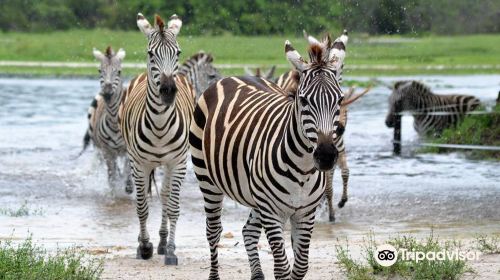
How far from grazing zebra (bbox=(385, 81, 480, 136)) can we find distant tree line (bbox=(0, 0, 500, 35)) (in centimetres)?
378

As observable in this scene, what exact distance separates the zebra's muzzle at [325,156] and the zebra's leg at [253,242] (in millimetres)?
1364

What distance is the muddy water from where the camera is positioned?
33.0ft

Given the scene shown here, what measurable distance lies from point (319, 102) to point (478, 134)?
946 cm

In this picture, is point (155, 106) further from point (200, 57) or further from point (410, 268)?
point (200, 57)

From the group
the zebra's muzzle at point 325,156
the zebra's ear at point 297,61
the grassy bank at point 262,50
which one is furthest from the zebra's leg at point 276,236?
the grassy bank at point 262,50

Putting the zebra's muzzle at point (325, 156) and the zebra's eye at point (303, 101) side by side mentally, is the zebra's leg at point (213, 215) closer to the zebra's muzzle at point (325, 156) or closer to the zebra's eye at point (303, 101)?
the zebra's eye at point (303, 101)

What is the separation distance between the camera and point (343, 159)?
1142cm

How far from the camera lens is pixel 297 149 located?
5.99 m

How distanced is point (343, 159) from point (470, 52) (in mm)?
28721

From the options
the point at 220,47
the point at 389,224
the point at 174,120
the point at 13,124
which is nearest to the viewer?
the point at 174,120

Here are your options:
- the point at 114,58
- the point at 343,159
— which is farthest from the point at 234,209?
the point at 114,58

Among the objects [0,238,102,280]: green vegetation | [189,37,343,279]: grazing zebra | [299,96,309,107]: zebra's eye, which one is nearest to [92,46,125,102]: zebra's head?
[189,37,343,279]: grazing zebra

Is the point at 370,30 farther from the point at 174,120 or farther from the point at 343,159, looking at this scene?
the point at 174,120

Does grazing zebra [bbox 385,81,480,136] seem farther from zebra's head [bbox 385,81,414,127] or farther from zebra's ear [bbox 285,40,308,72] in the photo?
zebra's ear [bbox 285,40,308,72]
